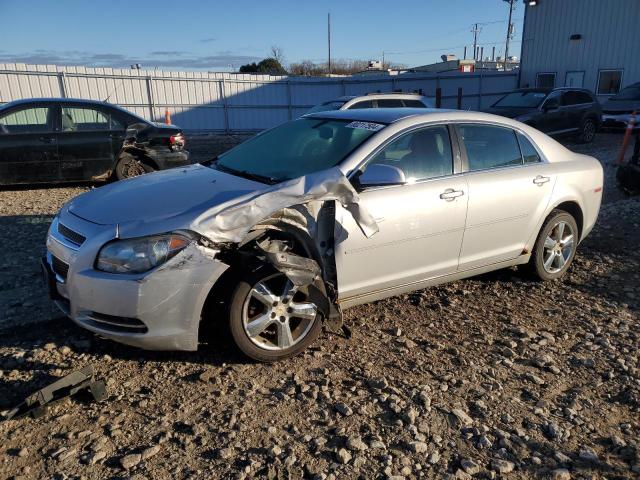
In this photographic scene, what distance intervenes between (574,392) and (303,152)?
2530mm

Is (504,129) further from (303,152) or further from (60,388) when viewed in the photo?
(60,388)

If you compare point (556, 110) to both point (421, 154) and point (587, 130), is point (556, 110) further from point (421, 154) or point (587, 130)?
point (421, 154)

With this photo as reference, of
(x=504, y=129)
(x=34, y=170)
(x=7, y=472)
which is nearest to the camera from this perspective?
(x=7, y=472)

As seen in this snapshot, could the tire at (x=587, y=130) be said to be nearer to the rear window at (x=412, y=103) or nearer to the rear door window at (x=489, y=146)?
the rear window at (x=412, y=103)

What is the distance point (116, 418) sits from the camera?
2.94 meters

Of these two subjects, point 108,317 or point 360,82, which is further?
point 360,82

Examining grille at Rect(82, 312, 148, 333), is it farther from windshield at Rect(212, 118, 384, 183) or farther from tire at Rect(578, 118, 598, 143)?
tire at Rect(578, 118, 598, 143)

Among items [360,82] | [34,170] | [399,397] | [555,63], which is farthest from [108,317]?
[555,63]

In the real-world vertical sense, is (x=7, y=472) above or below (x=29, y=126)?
below

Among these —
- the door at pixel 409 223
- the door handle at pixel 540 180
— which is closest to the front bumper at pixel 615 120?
the door handle at pixel 540 180

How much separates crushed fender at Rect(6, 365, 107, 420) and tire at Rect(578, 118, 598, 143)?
50.4 ft

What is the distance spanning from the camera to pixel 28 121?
27.6ft

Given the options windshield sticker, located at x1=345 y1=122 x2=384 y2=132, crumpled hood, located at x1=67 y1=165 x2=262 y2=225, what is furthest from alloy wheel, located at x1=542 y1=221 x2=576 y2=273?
crumpled hood, located at x1=67 y1=165 x2=262 y2=225

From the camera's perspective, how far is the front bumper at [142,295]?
10.1ft
